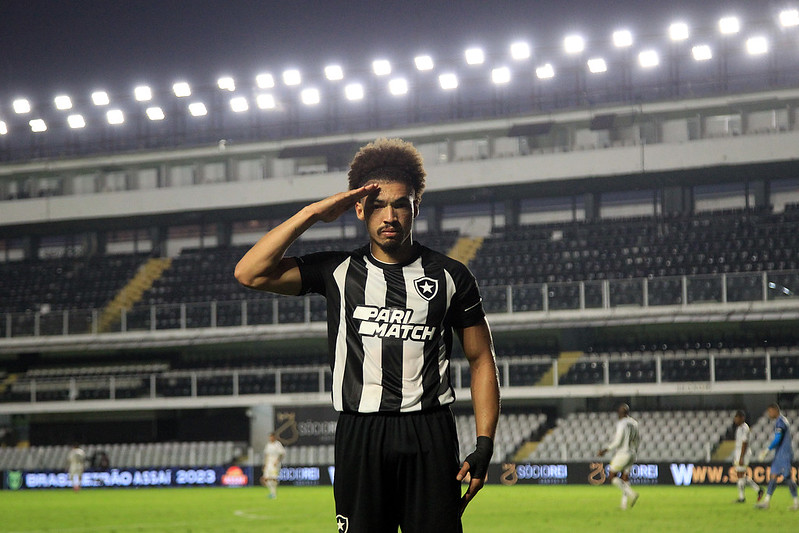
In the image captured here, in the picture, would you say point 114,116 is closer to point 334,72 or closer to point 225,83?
point 225,83

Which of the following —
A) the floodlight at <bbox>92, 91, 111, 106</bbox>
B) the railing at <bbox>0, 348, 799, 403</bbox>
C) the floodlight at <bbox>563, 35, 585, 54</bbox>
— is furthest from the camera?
the floodlight at <bbox>92, 91, 111, 106</bbox>

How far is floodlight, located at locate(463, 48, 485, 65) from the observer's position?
136 feet

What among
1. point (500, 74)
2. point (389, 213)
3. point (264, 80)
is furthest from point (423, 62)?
point (389, 213)

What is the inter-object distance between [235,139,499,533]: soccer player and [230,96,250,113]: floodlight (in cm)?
4276

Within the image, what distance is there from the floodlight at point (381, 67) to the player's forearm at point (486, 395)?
3916 centimetres

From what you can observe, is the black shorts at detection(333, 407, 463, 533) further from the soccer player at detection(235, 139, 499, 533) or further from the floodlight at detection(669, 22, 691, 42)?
the floodlight at detection(669, 22, 691, 42)

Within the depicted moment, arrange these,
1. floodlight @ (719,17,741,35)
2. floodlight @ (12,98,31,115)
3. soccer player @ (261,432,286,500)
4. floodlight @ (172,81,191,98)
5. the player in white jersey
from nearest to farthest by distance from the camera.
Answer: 1. soccer player @ (261,432,286,500)
2. the player in white jersey
3. floodlight @ (719,17,741,35)
4. floodlight @ (172,81,191,98)
5. floodlight @ (12,98,31,115)

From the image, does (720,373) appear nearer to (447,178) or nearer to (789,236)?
(789,236)

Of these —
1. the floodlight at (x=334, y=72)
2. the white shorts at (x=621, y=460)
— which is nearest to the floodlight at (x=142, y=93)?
the floodlight at (x=334, y=72)

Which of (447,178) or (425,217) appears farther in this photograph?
(425,217)

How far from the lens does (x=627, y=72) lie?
43.7 metres

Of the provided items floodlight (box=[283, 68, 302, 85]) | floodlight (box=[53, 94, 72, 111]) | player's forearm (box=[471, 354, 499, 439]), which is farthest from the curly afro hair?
floodlight (box=[53, 94, 72, 111])

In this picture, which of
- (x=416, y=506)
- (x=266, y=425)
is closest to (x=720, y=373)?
(x=266, y=425)

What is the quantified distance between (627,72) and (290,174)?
47.6ft
